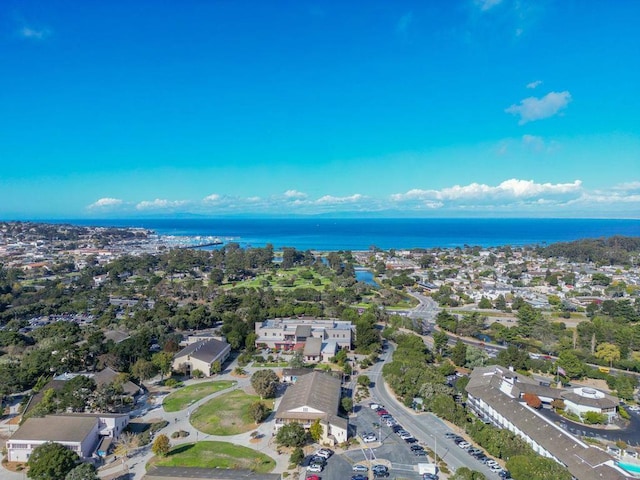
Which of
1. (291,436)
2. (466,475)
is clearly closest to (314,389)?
(291,436)

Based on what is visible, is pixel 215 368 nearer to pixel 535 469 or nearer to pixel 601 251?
pixel 535 469

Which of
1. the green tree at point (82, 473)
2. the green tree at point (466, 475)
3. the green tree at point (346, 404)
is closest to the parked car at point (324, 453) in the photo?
the green tree at point (346, 404)

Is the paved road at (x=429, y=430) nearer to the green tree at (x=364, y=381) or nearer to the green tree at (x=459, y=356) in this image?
the green tree at (x=364, y=381)

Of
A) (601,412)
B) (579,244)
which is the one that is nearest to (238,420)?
(601,412)

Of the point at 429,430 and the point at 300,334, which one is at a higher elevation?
the point at 300,334

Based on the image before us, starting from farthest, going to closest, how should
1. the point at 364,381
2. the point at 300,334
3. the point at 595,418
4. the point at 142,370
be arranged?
1. the point at 300,334
2. the point at 142,370
3. the point at 364,381
4. the point at 595,418

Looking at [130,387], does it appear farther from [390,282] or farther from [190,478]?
[390,282]
